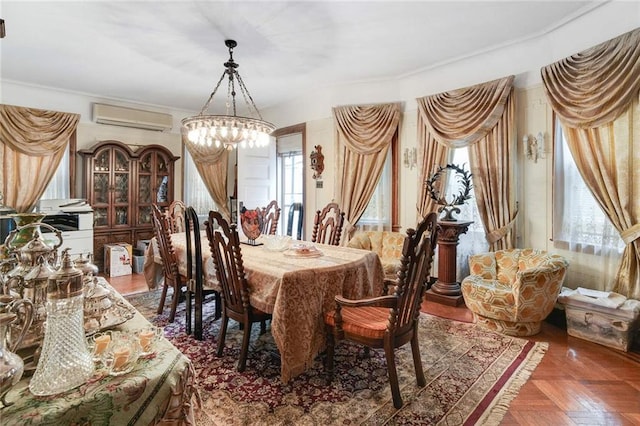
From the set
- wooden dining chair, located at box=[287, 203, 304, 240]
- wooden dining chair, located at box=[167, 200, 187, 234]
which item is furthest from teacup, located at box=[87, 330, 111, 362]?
wooden dining chair, located at box=[287, 203, 304, 240]

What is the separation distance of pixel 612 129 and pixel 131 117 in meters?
5.95

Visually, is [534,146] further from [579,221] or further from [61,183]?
[61,183]

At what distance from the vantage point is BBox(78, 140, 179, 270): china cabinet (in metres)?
4.93

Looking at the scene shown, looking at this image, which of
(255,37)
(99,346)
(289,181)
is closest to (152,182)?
(289,181)

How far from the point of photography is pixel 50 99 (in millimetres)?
4664

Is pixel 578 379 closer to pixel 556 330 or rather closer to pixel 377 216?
pixel 556 330

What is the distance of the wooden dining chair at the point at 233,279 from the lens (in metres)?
2.11

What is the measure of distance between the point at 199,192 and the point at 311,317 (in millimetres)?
4760

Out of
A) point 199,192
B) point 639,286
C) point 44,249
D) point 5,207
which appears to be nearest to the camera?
point 44,249

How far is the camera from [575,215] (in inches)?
121

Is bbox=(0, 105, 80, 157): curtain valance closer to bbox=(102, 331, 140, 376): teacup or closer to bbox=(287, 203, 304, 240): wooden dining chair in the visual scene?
bbox=(287, 203, 304, 240): wooden dining chair

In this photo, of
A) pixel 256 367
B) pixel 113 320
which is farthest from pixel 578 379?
pixel 113 320

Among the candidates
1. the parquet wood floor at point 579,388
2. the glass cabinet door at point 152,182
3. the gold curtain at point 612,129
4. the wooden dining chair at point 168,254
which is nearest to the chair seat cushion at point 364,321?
the parquet wood floor at point 579,388

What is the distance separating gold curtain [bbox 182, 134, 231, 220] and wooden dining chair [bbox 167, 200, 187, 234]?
2.06m
